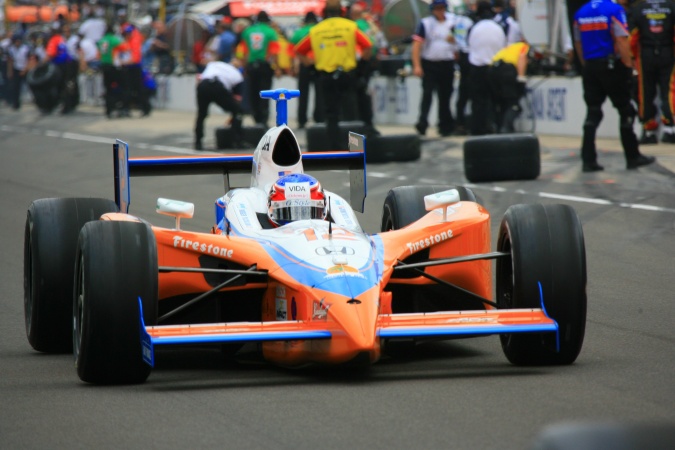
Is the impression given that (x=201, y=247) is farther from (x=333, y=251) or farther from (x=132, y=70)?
(x=132, y=70)

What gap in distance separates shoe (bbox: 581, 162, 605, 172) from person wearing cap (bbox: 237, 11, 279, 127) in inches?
357

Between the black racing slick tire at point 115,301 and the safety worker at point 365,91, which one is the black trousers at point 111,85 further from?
the black racing slick tire at point 115,301

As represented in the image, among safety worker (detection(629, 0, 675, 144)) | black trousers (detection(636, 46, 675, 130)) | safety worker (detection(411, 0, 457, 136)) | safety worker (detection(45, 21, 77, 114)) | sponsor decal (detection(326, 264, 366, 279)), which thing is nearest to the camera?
sponsor decal (detection(326, 264, 366, 279))

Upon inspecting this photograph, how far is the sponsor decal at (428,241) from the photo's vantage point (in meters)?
7.01

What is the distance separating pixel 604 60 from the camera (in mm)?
14773

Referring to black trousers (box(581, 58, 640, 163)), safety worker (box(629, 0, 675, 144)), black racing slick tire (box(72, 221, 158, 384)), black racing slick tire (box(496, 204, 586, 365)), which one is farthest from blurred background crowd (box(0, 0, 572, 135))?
→ black racing slick tire (box(72, 221, 158, 384))

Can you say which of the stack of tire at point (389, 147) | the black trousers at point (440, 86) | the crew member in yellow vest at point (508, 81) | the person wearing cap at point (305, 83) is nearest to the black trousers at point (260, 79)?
the person wearing cap at point (305, 83)

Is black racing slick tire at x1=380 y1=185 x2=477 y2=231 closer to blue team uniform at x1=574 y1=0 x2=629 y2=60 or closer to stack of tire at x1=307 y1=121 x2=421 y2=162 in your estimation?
blue team uniform at x1=574 y1=0 x2=629 y2=60

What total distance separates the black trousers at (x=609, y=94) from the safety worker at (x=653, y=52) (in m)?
2.03

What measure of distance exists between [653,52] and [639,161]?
2246 mm

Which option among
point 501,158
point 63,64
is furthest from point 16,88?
point 501,158

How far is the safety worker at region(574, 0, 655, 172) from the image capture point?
577 inches

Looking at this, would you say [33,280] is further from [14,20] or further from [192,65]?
[14,20]

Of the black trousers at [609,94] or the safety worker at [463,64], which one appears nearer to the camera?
the black trousers at [609,94]
